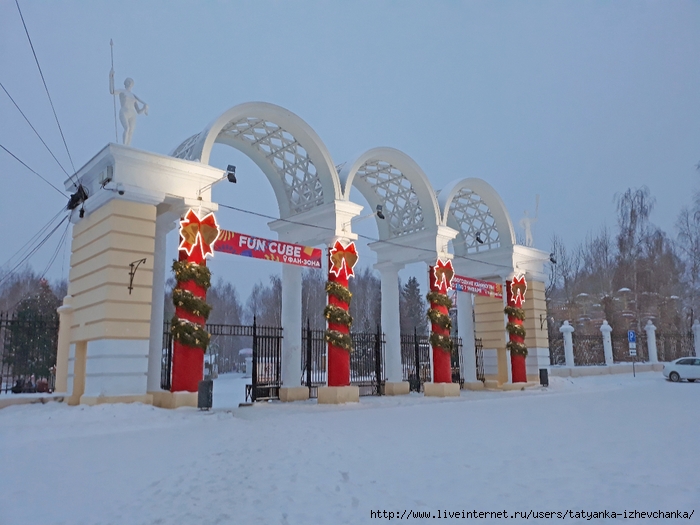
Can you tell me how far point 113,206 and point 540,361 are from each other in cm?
1898

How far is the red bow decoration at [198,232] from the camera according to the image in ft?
44.1

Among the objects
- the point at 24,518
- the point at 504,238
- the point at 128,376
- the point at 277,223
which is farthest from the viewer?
the point at 504,238

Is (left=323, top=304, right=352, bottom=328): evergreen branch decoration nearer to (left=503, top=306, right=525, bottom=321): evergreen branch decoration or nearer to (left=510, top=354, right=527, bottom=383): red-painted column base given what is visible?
(left=503, top=306, right=525, bottom=321): evergreen branch decoration

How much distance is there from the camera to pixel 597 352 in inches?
1409

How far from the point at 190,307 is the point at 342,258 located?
5565 mm

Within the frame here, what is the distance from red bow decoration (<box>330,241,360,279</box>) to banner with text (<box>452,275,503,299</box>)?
5040mm

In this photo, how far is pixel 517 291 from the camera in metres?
23.3

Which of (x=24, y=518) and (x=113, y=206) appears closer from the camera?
(x=24, y=518)

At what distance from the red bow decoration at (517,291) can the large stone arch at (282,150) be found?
9997mm

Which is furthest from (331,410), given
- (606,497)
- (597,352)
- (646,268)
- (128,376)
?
(646,268)

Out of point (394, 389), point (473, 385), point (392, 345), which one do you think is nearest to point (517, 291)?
point (473, 385)

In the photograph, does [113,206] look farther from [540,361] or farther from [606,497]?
[540,361]

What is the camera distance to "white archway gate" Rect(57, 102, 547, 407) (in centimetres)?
1245

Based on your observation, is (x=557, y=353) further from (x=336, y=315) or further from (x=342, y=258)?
(x=336, y=315)
